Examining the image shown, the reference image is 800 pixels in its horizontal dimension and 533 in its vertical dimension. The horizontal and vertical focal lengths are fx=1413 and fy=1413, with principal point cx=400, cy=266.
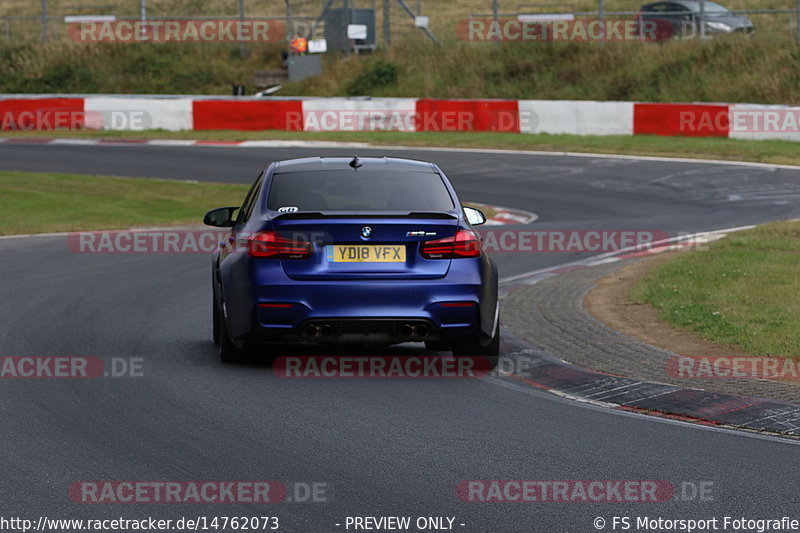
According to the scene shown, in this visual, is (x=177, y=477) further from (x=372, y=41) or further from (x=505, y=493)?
(x=372, y=41)

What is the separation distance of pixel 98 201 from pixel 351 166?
46.0 feet

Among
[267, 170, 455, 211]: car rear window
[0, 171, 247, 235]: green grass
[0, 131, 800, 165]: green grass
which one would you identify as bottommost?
Answer: [0, 171, 247, 235]: green grass

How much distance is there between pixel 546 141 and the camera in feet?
107

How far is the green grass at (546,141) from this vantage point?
2886cm

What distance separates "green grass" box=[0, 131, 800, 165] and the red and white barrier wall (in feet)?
1.50

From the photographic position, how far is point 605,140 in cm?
3225

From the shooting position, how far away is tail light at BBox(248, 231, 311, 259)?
923cm

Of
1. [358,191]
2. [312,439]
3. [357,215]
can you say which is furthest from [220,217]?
[312,439]

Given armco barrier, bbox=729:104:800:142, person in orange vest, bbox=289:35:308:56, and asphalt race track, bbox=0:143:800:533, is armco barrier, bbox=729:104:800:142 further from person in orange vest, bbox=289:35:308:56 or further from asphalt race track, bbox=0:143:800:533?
asphalt race track, bbox=0:143:800:533

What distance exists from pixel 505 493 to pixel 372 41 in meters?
41.2

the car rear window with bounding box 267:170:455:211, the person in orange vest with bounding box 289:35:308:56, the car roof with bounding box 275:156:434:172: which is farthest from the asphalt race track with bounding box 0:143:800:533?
the person in orange vest with bounding box 289:35:308:56

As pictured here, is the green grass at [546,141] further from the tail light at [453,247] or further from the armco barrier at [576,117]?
the tail light at [453,247]

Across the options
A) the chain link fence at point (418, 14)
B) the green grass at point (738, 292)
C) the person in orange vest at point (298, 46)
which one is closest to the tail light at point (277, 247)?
the green grass at point (738, 292)

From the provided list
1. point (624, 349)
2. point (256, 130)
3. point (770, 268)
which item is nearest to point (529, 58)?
point (256, 130)
